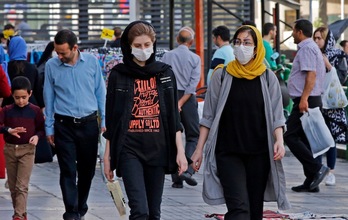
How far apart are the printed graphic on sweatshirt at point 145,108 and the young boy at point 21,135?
2.28 m

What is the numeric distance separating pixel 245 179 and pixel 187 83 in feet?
15.9

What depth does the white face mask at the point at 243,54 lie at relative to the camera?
7695mm

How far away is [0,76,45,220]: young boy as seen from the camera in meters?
9.71

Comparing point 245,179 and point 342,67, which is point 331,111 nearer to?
point 342,67

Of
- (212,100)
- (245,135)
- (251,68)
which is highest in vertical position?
(251,68)

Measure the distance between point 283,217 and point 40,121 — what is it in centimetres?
226

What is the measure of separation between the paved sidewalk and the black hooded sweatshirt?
2.35 metres

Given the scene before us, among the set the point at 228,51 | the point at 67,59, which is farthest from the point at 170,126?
the point at 228,51

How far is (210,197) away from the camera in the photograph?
7.73 meters

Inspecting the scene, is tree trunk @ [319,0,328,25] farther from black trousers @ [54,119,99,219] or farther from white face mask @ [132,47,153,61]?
white face mask @ [132,47,153,61]

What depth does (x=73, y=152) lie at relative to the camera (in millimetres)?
9523

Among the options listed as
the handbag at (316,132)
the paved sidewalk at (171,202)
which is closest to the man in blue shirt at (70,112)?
the paved sidewalk at (171,202)

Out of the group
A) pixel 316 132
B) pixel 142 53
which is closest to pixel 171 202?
pixel 316 132

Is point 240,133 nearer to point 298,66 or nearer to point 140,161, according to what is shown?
point 140,161
